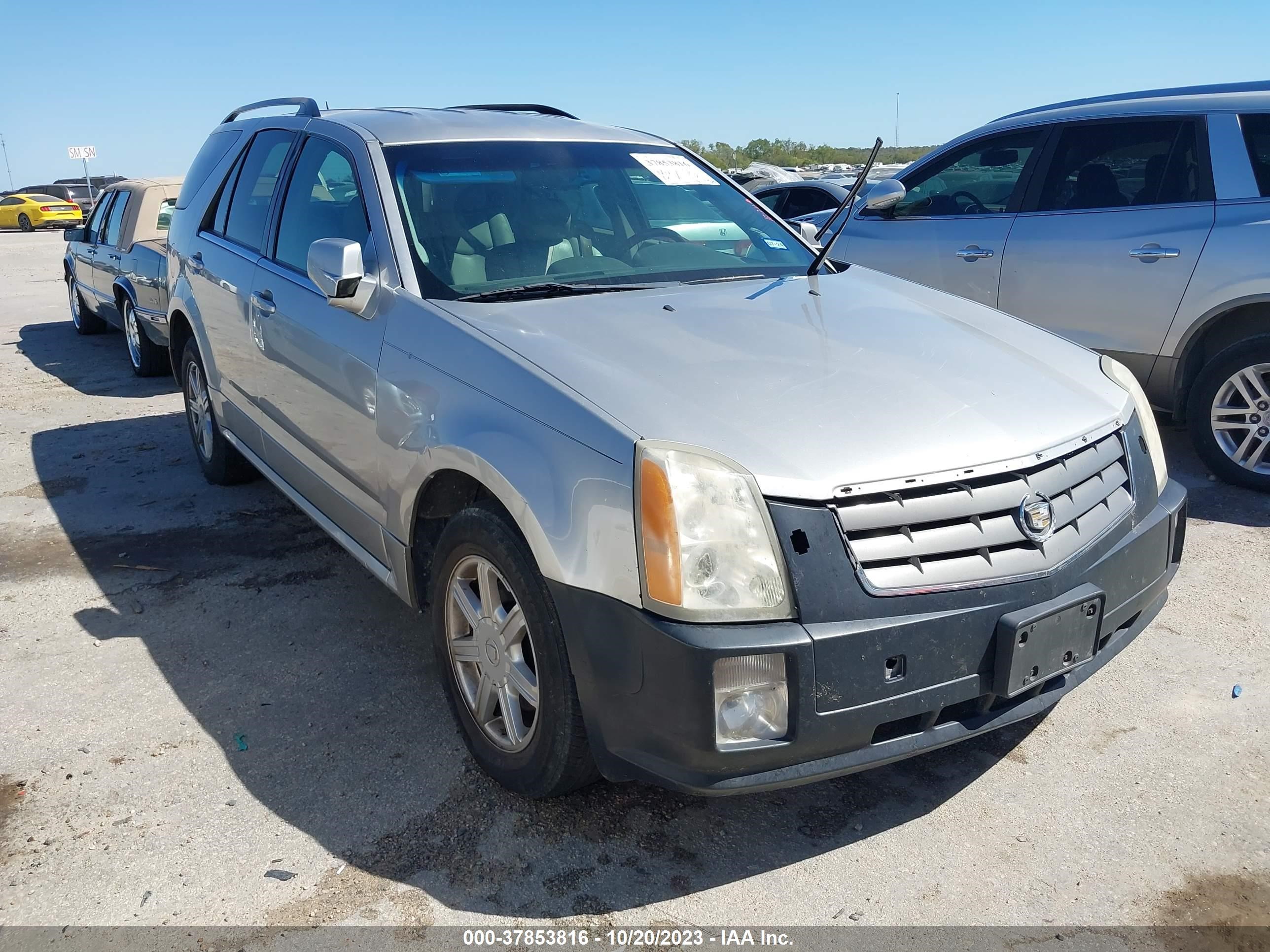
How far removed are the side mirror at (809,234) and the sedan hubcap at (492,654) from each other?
2097 millimetres

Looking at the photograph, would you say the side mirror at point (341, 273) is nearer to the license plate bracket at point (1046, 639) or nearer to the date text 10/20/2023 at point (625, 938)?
the date text 10/20/2023 at point (625, 938)

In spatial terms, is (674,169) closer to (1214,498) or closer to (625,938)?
(625,938)

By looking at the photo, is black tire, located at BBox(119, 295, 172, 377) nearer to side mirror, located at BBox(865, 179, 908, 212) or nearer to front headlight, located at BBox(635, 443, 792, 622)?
side mirror, located at BBox(865, 179, 908, 212)

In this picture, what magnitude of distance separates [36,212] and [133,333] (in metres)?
30.3

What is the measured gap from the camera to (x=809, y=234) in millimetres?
4480

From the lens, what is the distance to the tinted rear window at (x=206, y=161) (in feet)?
17.4

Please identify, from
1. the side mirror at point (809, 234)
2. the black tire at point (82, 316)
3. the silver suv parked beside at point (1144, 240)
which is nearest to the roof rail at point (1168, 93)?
the silver suv parked beside at point (1144, 240)

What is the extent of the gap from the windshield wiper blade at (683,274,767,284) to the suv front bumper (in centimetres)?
144

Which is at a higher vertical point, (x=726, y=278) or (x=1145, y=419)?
(x=726, y=278)

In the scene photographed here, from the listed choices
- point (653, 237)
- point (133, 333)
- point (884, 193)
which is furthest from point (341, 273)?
point (133, 333)

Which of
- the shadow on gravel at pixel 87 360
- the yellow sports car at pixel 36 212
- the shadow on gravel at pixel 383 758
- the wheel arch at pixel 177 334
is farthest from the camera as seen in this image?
the yellow sports car at pixel 36 212

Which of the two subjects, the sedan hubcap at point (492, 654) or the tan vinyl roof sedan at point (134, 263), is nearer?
the sedan hubcap at point (492, 654)

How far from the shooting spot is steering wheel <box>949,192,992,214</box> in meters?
6.13

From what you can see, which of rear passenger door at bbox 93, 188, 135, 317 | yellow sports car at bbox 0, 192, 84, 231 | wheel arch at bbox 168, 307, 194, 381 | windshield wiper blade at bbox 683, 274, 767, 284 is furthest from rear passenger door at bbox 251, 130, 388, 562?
yellow sports car at bbox 0, 192, 84, 231
